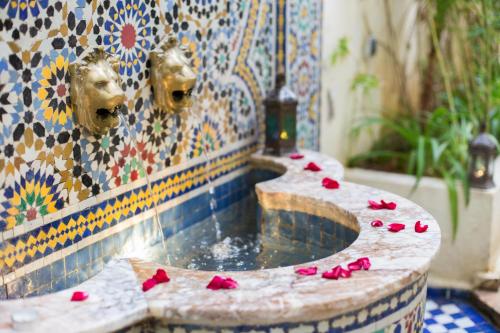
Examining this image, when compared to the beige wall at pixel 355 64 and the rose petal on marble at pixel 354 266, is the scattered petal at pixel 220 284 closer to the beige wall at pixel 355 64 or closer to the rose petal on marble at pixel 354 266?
the rose petal on marble at pixel 354 266

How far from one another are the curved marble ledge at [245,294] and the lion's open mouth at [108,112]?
617 mm

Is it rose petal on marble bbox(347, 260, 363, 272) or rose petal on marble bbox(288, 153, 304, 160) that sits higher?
rose petal on marble bbox(288, 153, 304, 160)

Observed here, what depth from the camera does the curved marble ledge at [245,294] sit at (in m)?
2.15

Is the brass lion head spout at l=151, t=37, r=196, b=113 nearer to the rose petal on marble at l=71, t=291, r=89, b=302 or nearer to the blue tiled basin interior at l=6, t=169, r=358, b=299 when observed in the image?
the blue tiled basin interior at l=6, t=169, r=358, b=299

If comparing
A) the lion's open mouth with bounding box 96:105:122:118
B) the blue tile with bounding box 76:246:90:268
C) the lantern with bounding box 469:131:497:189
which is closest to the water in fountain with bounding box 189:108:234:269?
the blue tile with bounding box 76:246:90:268

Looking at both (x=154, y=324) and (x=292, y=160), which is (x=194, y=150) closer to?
(x=292, y=160)

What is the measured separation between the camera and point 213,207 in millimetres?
3729

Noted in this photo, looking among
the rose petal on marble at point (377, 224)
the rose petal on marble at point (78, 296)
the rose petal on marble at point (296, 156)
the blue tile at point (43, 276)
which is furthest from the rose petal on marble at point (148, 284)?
the rose petal on marble at point (296, 156)

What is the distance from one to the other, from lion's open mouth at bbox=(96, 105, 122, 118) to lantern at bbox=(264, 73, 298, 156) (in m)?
1.26

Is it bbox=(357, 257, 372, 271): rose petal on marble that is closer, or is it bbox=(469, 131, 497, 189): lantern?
bbox=(357, 257, 372, 271): rose petal on marble

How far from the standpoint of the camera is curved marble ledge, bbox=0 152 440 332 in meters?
2.15

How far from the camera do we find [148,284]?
2.33 m

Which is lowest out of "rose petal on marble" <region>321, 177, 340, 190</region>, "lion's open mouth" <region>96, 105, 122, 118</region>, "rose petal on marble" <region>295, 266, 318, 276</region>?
"rose petal on marble" <region>295, 266, 318, 276</region>

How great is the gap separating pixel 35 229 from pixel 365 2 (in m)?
3.35
